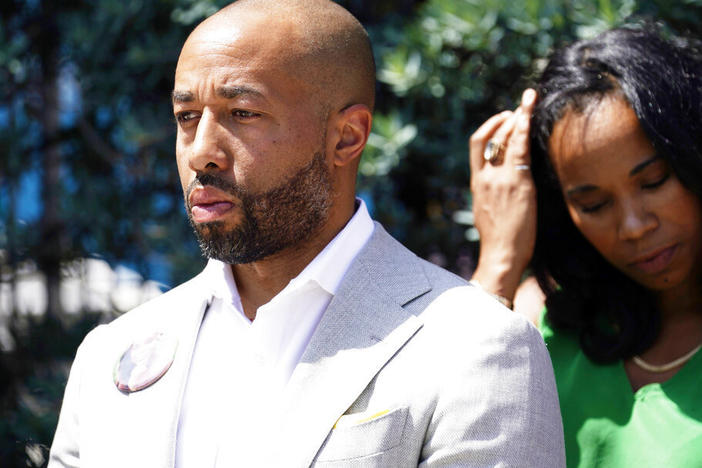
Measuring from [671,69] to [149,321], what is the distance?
5.19 feet

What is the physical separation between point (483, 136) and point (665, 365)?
0.86 m

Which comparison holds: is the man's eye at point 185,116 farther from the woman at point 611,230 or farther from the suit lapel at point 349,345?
the woman at point 611,230

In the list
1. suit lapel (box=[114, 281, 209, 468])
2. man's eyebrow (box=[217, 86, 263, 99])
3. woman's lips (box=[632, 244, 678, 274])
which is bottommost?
woman's lips (box=[632, 244, 678, 274])

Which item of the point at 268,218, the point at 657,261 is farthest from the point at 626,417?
the point at 268,218

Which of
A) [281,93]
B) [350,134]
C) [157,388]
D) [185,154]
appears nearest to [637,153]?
[350,134]

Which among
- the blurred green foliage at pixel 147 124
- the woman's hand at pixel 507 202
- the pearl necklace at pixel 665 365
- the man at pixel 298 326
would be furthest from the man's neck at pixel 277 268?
the blurred green foliage at pixel 147 124

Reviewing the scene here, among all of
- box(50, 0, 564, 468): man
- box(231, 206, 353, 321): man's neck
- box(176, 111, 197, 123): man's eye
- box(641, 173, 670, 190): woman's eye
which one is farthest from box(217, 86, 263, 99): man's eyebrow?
box(641, 173, 670, 190): woman's eye

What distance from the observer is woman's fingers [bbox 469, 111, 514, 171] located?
2.79m

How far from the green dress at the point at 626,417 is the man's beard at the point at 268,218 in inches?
39.4

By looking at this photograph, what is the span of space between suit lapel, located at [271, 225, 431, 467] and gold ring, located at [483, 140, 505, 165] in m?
0.79

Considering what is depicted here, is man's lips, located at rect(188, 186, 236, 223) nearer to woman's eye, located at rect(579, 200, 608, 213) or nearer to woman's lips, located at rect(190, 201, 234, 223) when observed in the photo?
woman's lips, located at rect(190, 201, 234, 223)

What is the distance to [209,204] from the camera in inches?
76.6

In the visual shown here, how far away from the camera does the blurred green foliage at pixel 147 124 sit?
3473mm

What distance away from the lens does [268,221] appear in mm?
1957
